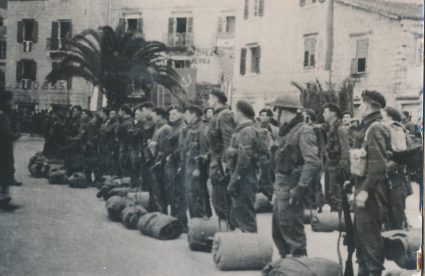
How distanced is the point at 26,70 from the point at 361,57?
12.5 feet

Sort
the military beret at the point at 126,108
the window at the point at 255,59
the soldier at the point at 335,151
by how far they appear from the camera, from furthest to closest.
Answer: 1. the military beret at the point at 126,108
2. the soldier at the point at 335,151
3. the window at the point at 255,59

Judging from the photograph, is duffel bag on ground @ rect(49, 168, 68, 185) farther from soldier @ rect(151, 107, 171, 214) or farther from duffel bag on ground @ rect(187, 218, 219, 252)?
duffel bag on ground @ rect(187, 218, 219, 252)

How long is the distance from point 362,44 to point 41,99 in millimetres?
3974

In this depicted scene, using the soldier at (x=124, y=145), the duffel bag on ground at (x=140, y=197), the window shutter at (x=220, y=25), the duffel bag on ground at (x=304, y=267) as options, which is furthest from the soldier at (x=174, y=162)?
the duffel bag on ground at (x=304, y=267)

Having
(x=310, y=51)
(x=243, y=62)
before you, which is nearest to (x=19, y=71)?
(x=243, y=62)

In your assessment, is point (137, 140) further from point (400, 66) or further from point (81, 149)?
point (400, 66)

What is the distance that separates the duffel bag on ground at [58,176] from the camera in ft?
31.3

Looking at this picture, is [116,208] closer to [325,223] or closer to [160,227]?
[160,227]

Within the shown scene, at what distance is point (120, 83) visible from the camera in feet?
24.8

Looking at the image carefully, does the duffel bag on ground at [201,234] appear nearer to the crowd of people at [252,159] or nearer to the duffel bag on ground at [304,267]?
the crowd of people at [252,159]

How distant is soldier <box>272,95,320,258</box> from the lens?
5.19m

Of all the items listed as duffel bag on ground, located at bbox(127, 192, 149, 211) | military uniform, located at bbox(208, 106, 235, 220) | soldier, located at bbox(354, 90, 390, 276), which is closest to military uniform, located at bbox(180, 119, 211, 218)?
military uniform, located at bbox(208, 106, 235, 220)

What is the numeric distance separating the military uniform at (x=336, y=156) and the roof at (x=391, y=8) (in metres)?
1.46

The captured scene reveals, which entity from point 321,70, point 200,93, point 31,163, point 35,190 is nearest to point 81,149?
point 31,163
